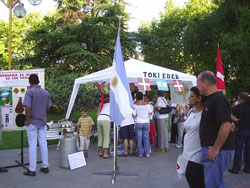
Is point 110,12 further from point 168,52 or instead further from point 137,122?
point 137,122

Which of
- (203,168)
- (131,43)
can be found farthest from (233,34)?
(203,168)

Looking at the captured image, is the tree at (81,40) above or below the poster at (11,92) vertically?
above

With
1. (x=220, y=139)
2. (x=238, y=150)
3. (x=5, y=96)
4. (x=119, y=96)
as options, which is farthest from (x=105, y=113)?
(x=220, y=139)

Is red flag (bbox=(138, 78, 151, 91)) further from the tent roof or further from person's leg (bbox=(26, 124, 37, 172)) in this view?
person's leg (bbox=(26, 124, 37, 172))

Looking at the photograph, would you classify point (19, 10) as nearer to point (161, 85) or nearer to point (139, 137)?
point (161, 85)

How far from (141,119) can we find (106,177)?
2240 millimetres

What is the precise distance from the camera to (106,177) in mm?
5625

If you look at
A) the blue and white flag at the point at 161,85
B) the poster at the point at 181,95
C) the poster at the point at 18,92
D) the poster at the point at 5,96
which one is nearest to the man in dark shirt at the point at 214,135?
the blue and white flag at the point at 161,85

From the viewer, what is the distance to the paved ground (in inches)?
202

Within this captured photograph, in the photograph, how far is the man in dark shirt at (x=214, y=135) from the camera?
2.73 m

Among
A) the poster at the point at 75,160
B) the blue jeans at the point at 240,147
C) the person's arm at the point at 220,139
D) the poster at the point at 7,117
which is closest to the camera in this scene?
the person's arm at the point at 220,139

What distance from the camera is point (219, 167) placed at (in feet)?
9.30

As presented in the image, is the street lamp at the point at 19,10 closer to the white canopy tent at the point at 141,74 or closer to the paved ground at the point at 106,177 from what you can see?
the white canopy tent at the point at 141,74

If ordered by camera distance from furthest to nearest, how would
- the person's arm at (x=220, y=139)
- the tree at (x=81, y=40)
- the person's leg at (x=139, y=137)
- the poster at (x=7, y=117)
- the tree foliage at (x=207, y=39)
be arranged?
the tree at (x=81, y=40) → the tree foliage at (x=207, y=39) → the person's leg at (x=139, y=137) → the poster at (x=7, y=117) → the person's arm at (x=220, y=139)
